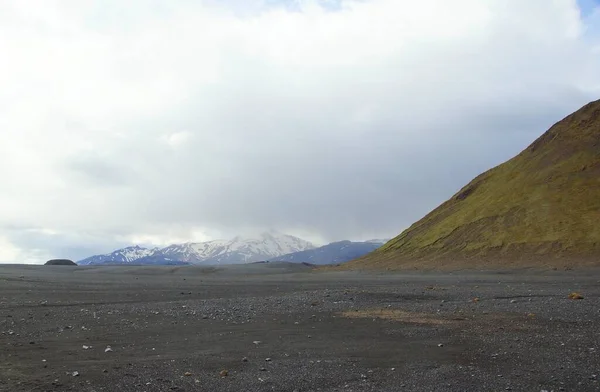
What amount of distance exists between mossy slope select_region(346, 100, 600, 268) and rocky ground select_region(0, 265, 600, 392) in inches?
1591

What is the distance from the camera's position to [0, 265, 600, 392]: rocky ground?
11.3 metres

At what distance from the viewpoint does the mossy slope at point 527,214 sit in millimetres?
63188

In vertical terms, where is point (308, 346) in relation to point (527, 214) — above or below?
below

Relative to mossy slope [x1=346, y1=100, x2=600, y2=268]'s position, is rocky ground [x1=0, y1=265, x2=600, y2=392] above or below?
below

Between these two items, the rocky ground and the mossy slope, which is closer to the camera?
the rocky ground

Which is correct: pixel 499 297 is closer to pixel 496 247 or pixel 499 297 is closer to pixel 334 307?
pixel 334 307

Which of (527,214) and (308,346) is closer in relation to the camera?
(308,346)

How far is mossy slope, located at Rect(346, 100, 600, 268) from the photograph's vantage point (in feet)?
207

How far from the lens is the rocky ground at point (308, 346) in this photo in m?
11.3

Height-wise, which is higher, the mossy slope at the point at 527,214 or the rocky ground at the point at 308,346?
the mossy slope at the point at 527,214

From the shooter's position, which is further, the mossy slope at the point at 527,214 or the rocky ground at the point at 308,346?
the mossy slope at the point at 527,214

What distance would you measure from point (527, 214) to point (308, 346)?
64486mm

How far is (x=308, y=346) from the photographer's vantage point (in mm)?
15062

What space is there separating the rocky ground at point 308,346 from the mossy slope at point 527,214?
1591 inches
